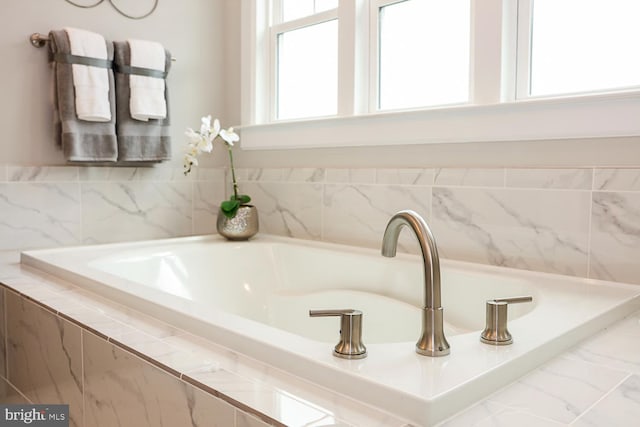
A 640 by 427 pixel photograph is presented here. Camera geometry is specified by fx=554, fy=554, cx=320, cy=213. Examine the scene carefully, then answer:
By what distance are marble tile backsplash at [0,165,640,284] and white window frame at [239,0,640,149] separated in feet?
0.43

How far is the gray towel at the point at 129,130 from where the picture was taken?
2.48m

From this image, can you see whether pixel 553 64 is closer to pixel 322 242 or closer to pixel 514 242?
pixel 514 242

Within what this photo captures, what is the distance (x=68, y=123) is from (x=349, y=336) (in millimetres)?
1799

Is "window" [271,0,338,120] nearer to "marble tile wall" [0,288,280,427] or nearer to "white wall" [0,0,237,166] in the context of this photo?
"white wall" [0,0,237,166]

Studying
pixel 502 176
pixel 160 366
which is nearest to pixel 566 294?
pixel 502 176

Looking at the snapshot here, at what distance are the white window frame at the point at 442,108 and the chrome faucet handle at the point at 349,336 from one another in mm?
1089

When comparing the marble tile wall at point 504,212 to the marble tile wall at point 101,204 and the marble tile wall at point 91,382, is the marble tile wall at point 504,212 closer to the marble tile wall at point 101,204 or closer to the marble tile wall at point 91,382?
the marble tile wall at point 101,204

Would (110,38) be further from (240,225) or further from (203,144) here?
(240,225)

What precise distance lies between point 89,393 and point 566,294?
4.14 feet

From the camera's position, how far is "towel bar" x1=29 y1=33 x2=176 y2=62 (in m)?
2.33

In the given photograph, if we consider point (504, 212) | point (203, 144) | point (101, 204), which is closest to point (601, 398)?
point (504, 212)

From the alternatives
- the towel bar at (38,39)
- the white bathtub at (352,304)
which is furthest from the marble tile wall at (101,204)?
the towel bar at (38,39)

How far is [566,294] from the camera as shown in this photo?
4.99 ft

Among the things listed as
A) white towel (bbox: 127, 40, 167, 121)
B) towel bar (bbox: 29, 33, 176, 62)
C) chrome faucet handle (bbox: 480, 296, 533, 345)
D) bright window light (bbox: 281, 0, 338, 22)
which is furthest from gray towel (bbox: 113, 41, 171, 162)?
chrome faucet handle (bbox: 480, 296, 533, 345)
